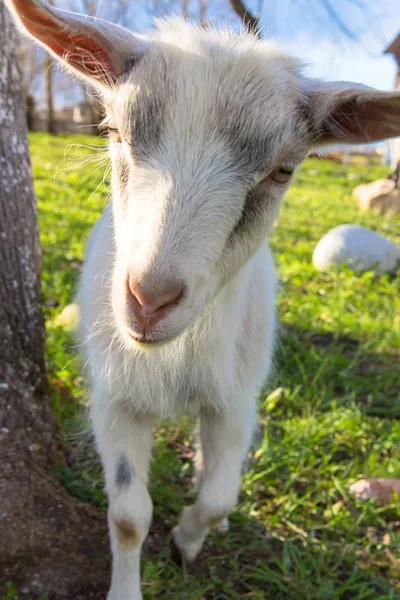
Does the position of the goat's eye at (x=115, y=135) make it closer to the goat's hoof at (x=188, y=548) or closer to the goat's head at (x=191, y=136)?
the goat's head at (x=191, y=136)

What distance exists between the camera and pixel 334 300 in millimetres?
5590

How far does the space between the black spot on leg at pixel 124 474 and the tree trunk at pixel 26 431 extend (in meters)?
0.37

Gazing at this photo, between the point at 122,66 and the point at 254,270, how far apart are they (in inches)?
40.4

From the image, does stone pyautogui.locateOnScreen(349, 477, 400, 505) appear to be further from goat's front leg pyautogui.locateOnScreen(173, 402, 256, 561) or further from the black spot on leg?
the black spot on leg

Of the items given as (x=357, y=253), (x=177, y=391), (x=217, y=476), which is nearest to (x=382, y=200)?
(x=357, y=253)

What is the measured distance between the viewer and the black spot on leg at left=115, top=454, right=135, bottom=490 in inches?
100

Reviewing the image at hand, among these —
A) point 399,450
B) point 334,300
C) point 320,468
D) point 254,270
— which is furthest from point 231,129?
point 334,300

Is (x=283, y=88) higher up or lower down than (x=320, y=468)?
higher up

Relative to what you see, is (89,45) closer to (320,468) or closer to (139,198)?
(139,198)

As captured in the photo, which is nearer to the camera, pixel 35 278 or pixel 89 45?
pixel 89 45

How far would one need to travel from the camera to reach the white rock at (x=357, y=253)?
6465 mm

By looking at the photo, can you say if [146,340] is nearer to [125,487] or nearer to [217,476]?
[125,487]

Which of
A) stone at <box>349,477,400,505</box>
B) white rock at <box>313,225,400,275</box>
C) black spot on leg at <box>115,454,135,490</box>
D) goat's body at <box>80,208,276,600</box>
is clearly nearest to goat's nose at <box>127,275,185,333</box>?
goat's body at <box>80,208,276,600</box>

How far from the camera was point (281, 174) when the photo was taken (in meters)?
2.07
